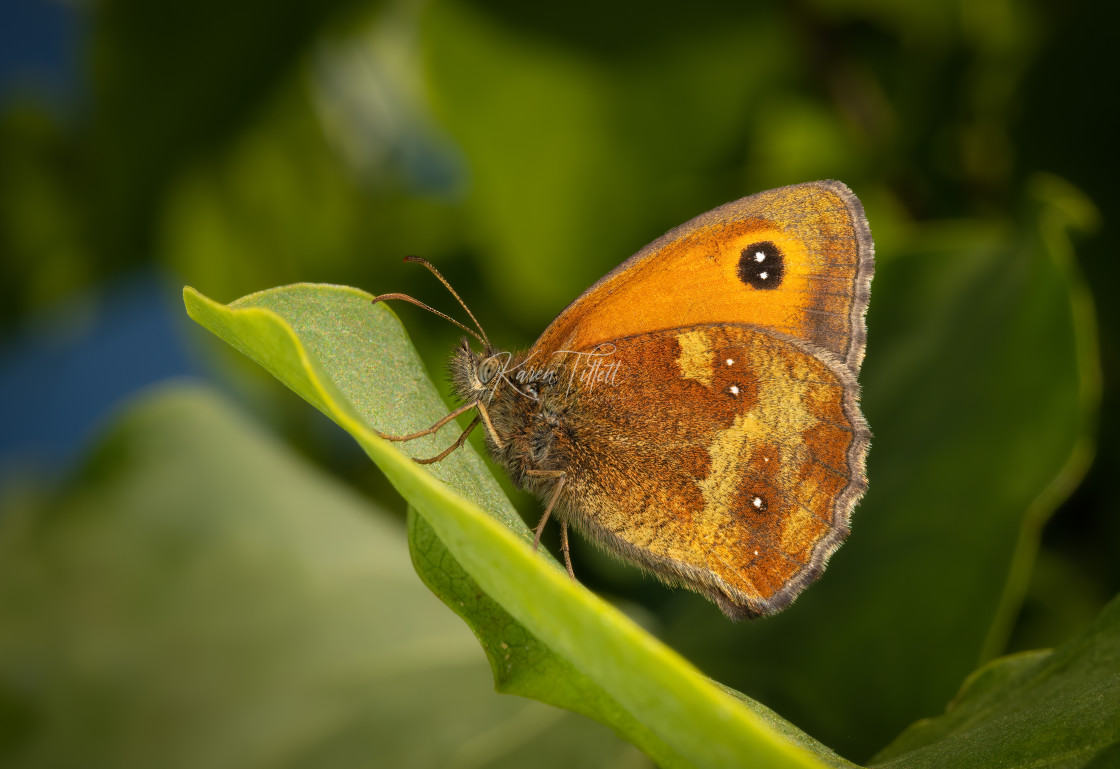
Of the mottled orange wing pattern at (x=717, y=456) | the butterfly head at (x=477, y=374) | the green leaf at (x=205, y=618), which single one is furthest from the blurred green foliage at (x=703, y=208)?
the butterfly head at (x=477, y=374)

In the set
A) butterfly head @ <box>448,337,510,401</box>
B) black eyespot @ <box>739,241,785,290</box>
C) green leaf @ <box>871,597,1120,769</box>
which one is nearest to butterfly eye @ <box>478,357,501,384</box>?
butterfly head @ <box>448,337,510,401</box>

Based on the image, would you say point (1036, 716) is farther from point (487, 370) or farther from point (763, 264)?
point (487, 370)

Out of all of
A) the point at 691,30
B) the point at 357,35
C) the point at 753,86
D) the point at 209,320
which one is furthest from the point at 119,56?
the point at 209,320

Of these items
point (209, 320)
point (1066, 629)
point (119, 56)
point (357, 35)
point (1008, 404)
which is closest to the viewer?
point (209, 320)

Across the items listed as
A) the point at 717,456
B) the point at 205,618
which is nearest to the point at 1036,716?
the point at 717,456

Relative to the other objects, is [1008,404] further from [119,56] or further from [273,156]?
[119,56]

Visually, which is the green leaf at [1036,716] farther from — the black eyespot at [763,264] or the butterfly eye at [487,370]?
the butterfly eye at [487,370]

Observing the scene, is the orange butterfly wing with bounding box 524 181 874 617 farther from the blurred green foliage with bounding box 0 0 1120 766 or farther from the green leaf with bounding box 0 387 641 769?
the green leaf with bounding box 0 387 641 769
